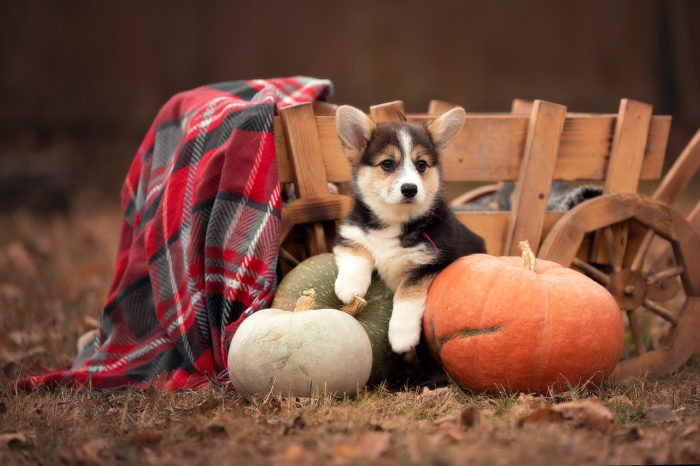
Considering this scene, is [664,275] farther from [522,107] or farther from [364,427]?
[364,427]

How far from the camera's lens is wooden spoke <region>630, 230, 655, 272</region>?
3641 mm

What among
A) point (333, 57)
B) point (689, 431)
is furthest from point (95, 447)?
point (333, 57)

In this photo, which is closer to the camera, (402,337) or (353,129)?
(402,337)

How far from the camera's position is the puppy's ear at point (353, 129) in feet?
10.3

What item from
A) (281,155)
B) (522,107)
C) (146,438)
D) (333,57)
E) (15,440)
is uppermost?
(333,57)

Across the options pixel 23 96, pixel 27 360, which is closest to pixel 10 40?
pixel 23 96

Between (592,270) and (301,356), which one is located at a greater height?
(592,270)

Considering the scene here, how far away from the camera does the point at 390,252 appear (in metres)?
3.20

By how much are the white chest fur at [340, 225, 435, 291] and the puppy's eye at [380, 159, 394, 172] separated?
28 cm

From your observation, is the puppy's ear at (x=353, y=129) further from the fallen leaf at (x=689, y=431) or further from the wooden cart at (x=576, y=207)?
the fallen leaf at (x=689, y=431)

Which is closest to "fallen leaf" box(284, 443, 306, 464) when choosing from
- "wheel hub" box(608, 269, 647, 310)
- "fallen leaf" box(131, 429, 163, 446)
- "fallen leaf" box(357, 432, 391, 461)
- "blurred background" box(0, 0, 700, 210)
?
"fallen leaf" box(357, 432, 391, 461)

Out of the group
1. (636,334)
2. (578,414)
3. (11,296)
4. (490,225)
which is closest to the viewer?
(578,414)

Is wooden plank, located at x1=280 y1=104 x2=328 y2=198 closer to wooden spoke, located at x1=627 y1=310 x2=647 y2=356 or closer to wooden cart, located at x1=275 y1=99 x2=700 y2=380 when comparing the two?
wooden cart, located at x1=275 y1=99 x2=700 y2=380

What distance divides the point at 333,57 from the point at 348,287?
23.1 feet
